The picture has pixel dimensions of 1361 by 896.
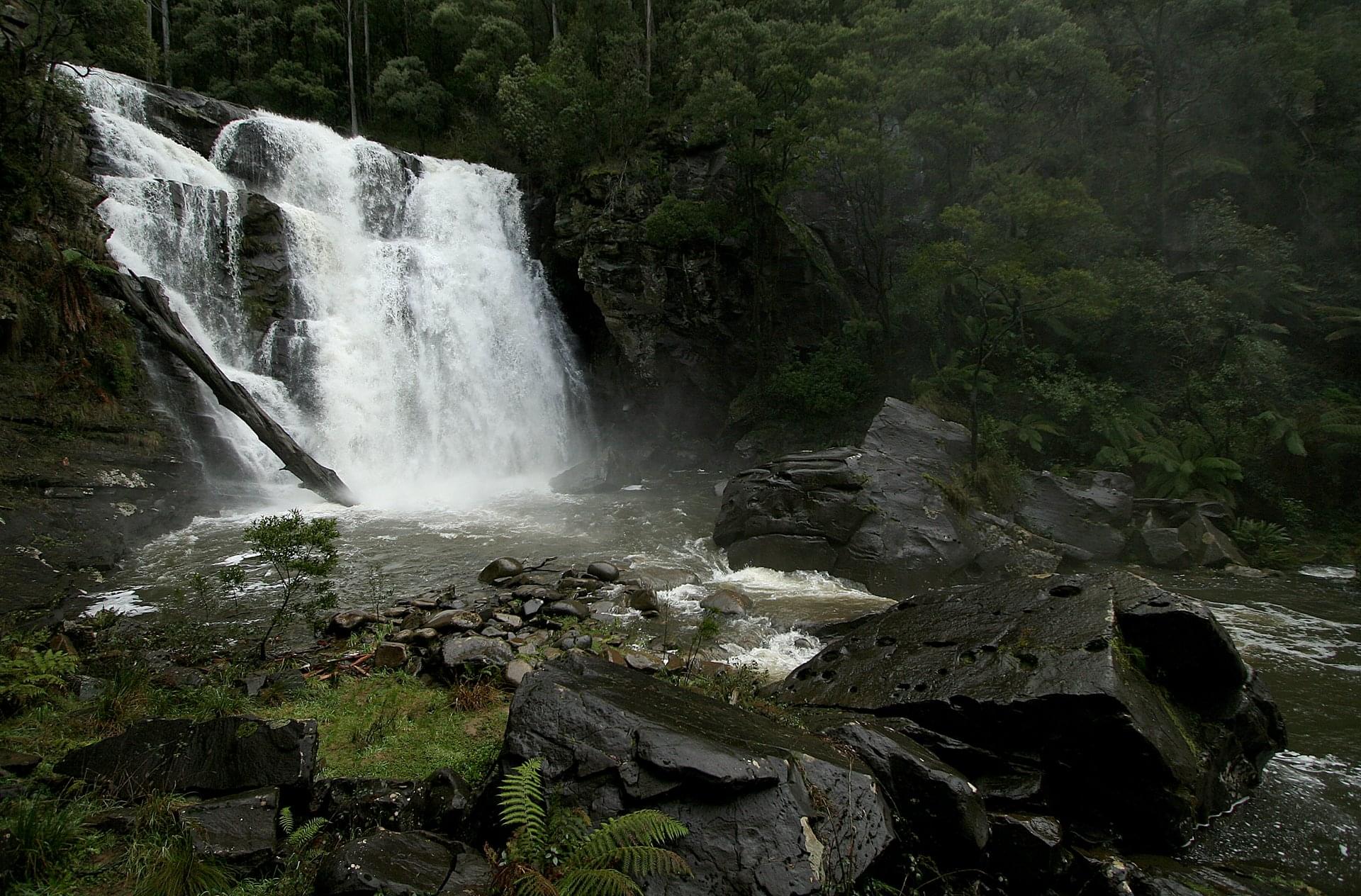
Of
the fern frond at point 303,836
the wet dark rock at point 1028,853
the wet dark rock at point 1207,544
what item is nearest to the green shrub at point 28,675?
the fern frond at point 303,836

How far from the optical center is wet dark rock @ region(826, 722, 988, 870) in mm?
3982

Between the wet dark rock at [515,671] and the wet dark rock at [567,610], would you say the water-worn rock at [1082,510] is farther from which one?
the wet dark rock at [515,671]

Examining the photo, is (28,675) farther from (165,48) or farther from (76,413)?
(165,48)

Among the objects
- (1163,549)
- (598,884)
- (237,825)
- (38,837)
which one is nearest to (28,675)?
(38,837)

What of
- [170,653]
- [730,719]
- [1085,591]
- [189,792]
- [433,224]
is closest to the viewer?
[189,792]

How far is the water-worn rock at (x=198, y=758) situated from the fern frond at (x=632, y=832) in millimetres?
1986

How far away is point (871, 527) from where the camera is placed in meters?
11.9

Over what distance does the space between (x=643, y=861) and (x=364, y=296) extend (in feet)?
65.8

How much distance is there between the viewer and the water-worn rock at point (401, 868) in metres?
2.83

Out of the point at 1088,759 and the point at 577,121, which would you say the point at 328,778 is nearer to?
the point at 1088,759

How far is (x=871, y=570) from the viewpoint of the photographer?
37.2 feet

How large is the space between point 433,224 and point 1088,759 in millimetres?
23723

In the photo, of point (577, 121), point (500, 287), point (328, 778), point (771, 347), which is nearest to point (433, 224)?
point (500, 287)

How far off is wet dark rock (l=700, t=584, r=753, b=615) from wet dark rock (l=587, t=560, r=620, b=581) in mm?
1693
